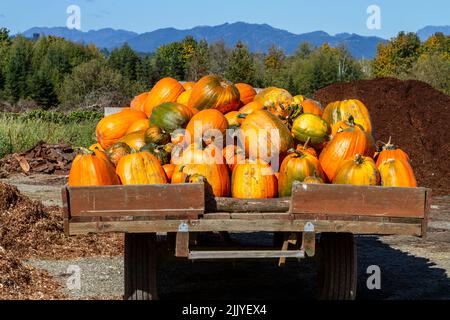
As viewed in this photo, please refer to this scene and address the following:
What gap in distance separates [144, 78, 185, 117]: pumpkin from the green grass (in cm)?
1164

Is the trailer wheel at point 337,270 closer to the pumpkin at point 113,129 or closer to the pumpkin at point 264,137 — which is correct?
the pumpkin at point 264,137

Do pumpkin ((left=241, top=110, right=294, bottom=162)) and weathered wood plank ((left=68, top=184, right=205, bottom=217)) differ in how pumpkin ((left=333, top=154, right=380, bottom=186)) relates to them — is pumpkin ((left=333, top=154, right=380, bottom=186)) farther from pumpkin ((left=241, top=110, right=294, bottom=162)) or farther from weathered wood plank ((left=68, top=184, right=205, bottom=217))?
weathered wood plank ((left=68, top=184, right=205, bottom=217))

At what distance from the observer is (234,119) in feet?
18.0

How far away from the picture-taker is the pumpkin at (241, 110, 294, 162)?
4.94 metres

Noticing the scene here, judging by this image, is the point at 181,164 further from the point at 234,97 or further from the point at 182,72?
the point at 182,72

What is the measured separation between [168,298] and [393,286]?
199cm

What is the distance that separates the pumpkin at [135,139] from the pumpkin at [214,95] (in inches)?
18.3

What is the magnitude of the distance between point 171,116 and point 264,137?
2.58 feet

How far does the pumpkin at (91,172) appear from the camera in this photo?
4.62 meters

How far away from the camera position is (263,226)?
14.5 feet

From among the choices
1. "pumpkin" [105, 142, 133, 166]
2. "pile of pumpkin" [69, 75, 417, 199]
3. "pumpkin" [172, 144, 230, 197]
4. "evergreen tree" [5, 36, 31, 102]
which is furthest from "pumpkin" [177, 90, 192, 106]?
"evergreen tree" [5, 36, 31, 102]

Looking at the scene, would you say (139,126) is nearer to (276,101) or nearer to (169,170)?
(169,170)

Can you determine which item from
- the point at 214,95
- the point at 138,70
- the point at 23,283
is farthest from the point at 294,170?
the point at 138,70

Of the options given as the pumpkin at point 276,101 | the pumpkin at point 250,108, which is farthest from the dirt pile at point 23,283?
the pumpkin at point 276,101
